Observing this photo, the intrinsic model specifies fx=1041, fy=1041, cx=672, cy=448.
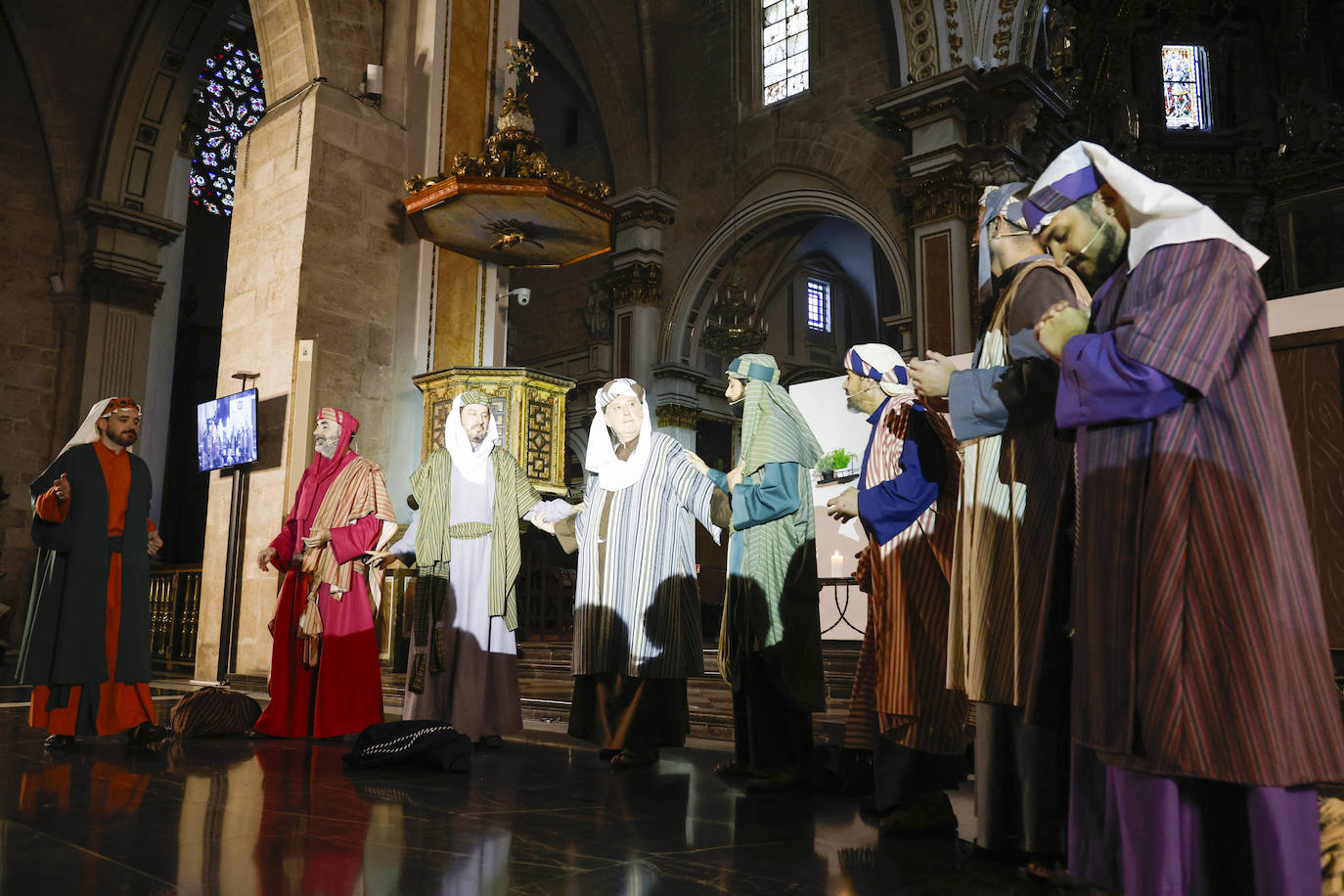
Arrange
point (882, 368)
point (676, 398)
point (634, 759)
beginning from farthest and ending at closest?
point (676, 398)
point (634, 759)
point (882, 368)

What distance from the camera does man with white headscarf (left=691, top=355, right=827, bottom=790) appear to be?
12.9 ft

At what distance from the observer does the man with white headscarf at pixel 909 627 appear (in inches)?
115

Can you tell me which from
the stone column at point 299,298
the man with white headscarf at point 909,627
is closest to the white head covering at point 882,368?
the man with white headscarf at point 909,627

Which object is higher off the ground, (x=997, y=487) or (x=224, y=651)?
(x=997, y=487)

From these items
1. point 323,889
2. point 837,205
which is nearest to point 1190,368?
Answer: point 323,889

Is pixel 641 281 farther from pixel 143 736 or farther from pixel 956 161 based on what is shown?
pixel 143 736

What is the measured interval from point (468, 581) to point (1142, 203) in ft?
13.3

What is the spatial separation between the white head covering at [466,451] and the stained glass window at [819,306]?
707 inches

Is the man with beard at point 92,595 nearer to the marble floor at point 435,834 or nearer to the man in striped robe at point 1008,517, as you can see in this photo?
the marble floor at point 435,834

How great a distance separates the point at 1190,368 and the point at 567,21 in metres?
16.9

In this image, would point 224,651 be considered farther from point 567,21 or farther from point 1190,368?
point 567,21

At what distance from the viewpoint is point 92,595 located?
479cm

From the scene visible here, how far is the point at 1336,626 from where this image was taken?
15.5 feet

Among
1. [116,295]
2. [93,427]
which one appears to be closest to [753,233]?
[116,295]
